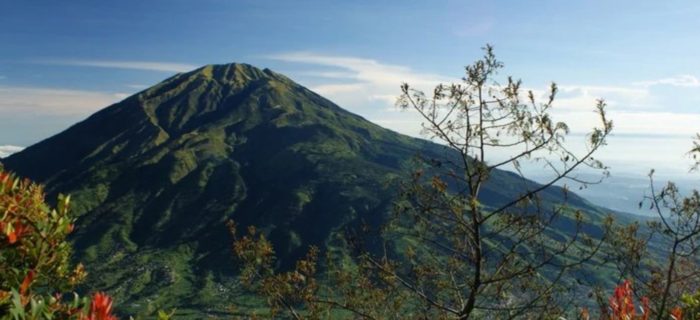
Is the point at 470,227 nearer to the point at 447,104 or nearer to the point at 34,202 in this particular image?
the point at 447,104

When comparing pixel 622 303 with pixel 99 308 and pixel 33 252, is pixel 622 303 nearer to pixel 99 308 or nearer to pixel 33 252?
pixel 99 308

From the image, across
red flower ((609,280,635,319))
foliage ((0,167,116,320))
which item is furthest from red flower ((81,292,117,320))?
red flower ((609,280,635,319))

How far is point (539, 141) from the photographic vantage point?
1523 cm

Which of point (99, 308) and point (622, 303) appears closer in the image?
point (99, 308)

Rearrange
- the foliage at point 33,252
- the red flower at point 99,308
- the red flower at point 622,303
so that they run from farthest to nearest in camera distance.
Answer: the red flower at point 622,303, the foliage at point 33,252, the red flower at point 99,308

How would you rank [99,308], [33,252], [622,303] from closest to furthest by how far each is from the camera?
1. [99,308]
2. [622,303]
3. [33,252]

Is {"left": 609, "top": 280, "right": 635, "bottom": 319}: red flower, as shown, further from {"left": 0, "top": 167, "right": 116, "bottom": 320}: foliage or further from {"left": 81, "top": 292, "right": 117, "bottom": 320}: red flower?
{"left": 0, "top": 167, "right": 116, "bottom": 320}: foliage

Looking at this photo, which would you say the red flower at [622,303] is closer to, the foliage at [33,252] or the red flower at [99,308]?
the red flower at [99,308]

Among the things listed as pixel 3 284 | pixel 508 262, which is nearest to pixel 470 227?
pixel 508 262

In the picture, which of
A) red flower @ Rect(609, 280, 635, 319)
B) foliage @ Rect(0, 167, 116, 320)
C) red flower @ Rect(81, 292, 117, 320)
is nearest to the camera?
red flower @ Rect(81, 292, 117, 320)

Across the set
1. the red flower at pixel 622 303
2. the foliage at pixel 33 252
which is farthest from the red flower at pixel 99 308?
the red flower at pixel 622 303

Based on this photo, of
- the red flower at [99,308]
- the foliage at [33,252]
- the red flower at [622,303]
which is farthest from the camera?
the red flower at [622,303]

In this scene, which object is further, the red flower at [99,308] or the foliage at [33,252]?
the foliage at [33,252]

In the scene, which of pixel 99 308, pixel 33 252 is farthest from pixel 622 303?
pixel 33 252
